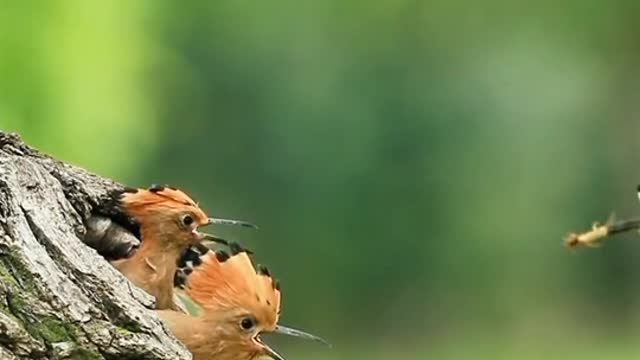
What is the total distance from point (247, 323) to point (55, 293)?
12.6 inches

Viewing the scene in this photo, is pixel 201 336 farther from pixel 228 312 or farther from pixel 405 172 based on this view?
pixel 405 172

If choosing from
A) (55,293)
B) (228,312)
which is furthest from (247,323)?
(55,293)

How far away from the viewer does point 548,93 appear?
14281 mm

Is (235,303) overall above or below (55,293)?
above

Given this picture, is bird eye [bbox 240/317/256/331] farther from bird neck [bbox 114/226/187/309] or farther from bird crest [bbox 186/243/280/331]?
bird neck [bbox 114/226/187/309]

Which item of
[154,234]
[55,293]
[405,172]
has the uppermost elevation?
[405,172]

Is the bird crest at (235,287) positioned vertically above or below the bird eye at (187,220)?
below

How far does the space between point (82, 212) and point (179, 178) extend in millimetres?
9815

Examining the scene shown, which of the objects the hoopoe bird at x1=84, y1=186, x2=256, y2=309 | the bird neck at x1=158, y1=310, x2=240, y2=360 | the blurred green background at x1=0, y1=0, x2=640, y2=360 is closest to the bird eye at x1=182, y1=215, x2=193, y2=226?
the hoopoe bird at x1=84, y1=186, x2=256, y2=309

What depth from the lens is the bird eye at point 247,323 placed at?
2410 millimetres

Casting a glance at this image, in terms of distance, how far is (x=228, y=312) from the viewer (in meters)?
2.43

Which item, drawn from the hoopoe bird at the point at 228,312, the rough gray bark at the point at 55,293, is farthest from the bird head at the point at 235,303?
the rough gray bark at the point at 55,293

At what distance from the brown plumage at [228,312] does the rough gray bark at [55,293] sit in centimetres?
11

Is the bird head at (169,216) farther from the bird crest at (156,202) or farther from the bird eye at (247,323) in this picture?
the bird eye at (247,323)
